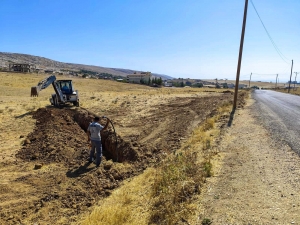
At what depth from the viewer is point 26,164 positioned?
10.3 metres

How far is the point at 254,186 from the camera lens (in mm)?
5902

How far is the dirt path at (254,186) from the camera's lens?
475 centimetres

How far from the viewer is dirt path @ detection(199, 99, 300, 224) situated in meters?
4.75

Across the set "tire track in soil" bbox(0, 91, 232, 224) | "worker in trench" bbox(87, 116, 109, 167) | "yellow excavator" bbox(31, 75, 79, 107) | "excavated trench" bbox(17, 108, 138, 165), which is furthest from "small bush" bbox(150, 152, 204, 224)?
"yellow excavator" bbox(31, 75, 79, 107)

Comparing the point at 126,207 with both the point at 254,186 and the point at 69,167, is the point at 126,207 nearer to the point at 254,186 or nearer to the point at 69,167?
the point at 254,186

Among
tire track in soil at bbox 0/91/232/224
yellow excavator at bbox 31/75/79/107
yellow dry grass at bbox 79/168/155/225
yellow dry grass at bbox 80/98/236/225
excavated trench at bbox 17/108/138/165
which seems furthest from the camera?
yellow excavator at bbox 31/75/79/107

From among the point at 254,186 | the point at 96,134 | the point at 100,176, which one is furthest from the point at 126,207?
the point at 96,134

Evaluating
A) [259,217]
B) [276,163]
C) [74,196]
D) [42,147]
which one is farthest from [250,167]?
[42,147]

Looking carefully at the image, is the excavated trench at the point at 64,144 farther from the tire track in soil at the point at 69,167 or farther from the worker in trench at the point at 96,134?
the worker in trench at the point at 96,134

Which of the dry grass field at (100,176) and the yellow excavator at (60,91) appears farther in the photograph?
the yellow excavator at (60,91)

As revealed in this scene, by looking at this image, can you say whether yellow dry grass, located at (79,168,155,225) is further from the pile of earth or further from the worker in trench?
the worker in trench

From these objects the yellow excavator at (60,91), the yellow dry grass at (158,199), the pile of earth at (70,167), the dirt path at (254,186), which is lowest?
the pile of earth at (70,167)

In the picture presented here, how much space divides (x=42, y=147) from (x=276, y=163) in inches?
396

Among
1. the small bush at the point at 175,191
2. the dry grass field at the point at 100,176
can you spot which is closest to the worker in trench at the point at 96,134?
the dry grass field at the point at 100,176
